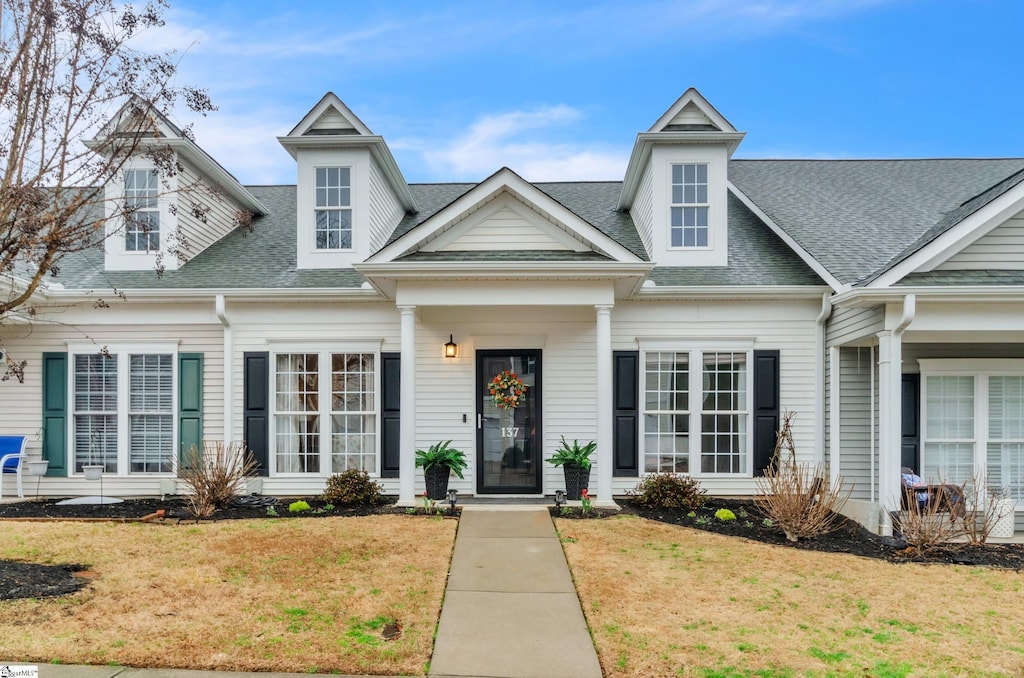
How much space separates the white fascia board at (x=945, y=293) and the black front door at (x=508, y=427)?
175 inches

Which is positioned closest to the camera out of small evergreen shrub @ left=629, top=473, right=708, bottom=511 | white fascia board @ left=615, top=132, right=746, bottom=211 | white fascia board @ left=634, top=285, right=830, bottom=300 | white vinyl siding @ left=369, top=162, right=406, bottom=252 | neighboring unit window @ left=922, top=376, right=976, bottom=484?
neighboring unit window @ left=922, top=376, right=976, bottom=484

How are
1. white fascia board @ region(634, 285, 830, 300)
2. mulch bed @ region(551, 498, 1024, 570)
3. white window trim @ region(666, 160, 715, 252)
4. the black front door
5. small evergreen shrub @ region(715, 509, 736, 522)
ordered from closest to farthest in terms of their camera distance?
mulch bed @ region(551, 498, 1024, 570)
small evergreen shrub @ region(715, 509, 736, 522)
white fascia board @ region(634, 285, 830, 300)
the black front door
white window trim @ region(666, 160, 715, 252)

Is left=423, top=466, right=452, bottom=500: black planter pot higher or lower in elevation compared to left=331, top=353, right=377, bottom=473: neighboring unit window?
lower

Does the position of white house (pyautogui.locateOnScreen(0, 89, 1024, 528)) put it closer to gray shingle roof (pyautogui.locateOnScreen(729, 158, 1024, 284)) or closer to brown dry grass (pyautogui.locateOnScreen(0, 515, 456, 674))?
gray shingle roof (pyautogui.locateOnScreen(729, 158, 1024, 284))

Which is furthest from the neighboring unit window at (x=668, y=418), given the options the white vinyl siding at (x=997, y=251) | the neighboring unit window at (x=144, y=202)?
the neighboring unit window at (x=144, y=202)

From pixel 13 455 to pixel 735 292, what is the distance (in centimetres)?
1074

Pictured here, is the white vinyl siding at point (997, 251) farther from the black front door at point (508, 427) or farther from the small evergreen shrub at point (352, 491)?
the small evergreen shrub at point (352, 491)

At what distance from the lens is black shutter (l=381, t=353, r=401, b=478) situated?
31.0ft

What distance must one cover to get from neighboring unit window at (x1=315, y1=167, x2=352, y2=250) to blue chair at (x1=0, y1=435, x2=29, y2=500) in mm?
5160

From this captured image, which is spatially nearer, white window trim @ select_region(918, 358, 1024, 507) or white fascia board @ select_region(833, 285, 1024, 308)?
white fascia board @ select_region(833, 285, 1024, 308)

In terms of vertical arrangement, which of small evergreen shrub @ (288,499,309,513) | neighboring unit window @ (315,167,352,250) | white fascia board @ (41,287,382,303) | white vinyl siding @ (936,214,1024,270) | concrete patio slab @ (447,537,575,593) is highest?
neighboring unit window @ (315,167,352,250)

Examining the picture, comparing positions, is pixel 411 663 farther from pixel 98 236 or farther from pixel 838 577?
pixel 98 236

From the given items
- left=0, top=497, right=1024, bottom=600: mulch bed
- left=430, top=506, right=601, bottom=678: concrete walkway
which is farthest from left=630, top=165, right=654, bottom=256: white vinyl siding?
left=430, top=506, right=601, bottom=678: concrete walkway

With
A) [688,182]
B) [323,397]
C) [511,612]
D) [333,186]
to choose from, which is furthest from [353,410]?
[688,182]
